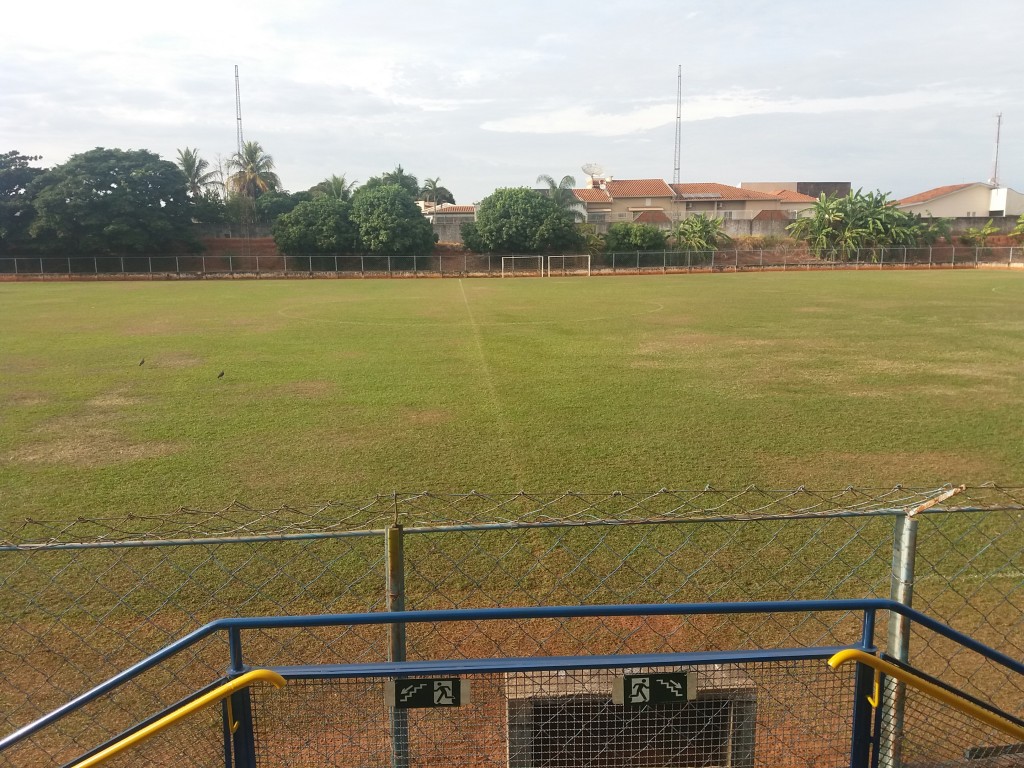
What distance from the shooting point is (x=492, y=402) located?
12594mm

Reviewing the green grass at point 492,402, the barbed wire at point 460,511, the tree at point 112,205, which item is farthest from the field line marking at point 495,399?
the tree at point 112,205

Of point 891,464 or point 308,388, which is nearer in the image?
point 891,464

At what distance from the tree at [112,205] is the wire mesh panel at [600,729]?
51.9 meters

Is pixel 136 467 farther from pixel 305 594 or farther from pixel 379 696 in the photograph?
pixel 379 696

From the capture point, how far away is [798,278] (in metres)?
43.9

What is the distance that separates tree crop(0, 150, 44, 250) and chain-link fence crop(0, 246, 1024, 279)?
1.39 metres

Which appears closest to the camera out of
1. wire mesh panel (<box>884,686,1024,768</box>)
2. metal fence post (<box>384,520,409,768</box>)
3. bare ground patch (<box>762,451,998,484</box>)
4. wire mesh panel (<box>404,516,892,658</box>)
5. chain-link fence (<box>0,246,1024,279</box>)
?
metal fence post (<box>384,520,409,768</box>)

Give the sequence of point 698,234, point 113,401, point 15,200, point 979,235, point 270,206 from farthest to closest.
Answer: point 270,206 < point 979,235 < point 698,234 < point 15,200 < point 113,401

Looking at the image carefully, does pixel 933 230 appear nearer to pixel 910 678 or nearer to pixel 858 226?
pixel 858 226

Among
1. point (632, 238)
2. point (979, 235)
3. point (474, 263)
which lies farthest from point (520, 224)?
point (979, 235)

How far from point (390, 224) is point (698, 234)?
70.3ft

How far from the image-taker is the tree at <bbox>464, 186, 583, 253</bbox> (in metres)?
52.1

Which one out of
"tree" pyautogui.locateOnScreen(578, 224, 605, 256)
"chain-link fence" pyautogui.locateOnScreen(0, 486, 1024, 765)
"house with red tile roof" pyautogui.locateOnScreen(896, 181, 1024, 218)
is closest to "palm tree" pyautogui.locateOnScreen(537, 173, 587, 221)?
"tree" pyautogui.locateOnScreen(578, 224, 605, 256)

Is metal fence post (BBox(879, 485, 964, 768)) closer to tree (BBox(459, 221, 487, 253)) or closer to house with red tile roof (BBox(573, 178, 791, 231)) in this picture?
tree (BBox(459, 221, 487, 253))
